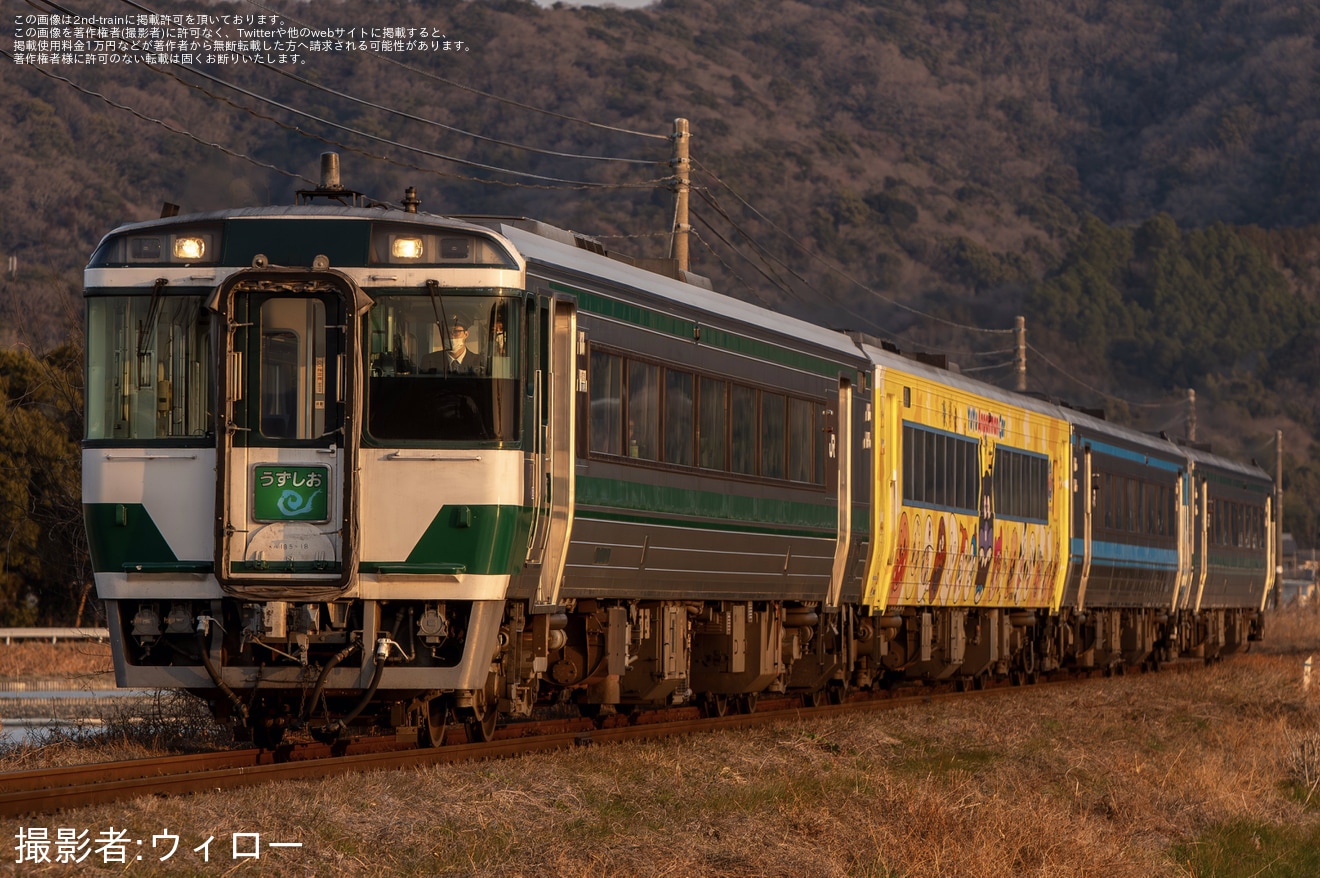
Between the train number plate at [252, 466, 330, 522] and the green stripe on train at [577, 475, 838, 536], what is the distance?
2.16 m

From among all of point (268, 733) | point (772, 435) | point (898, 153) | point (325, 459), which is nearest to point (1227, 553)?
point (772, 435)

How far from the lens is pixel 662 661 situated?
16.7m

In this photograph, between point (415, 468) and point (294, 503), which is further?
point (415, 468)

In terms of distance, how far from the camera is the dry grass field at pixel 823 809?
10.2 metres

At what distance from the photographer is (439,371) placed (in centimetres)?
1327

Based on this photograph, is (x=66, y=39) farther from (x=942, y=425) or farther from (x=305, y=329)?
(x=305, y=329)

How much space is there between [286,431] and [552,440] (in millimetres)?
1865

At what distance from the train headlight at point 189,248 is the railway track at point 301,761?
314 cm

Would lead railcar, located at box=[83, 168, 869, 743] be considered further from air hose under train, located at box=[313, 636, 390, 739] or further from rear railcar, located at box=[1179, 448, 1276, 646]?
rear railcar, located at box=[1179, 448, 1276, 646]

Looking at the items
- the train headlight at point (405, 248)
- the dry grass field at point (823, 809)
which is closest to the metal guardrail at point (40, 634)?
the dry grass field at point (823, 809)

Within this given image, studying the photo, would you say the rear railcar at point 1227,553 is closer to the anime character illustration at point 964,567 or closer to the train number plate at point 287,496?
the anime character illustration at point 964,567

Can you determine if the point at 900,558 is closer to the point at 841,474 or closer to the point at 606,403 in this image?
the point at 841,474

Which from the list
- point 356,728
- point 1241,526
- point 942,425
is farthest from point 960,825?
point 1241,526

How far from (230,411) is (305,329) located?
713 mm
